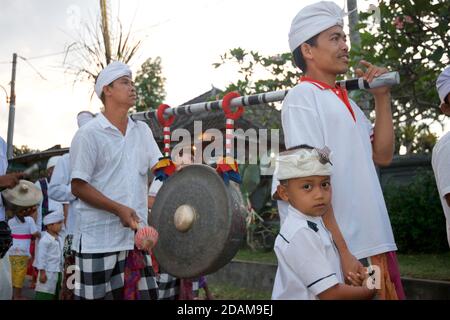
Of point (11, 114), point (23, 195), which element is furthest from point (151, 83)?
point (23, 195)

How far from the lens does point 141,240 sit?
2.74 m

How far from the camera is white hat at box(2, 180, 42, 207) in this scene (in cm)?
331

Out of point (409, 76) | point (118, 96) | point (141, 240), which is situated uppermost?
point (409, 76)

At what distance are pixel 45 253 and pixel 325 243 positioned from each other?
4624mm

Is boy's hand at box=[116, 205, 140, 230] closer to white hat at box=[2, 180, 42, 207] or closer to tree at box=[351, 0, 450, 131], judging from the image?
white hat at box=[2, 180, 42, 207]

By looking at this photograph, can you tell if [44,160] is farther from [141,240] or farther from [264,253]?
[141,240]

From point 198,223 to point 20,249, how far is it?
4.28 m

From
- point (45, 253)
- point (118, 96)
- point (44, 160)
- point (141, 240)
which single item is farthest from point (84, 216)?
point (44, 160)

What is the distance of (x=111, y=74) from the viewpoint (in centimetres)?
329

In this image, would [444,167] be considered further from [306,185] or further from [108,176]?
[108,176]

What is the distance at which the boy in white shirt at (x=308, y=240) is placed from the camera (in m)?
2.02

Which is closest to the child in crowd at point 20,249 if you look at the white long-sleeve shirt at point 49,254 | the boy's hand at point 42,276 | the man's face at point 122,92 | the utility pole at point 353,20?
the white long-sleeve shirt at point 49,254

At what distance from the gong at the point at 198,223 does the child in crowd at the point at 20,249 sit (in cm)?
379

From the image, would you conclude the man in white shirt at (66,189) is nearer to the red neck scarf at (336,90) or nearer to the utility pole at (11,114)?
the red neck scarf at (336,90)
